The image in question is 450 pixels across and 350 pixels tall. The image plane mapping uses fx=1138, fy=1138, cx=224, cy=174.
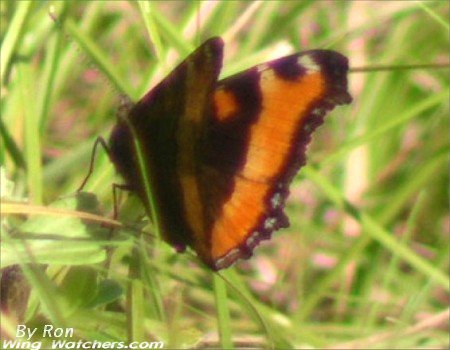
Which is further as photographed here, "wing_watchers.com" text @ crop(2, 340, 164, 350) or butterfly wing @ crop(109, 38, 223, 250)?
butterfly wing @ crop(109, 38, 223, 250)

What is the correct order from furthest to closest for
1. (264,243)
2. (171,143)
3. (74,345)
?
(264,243), (171,143), (74,345)

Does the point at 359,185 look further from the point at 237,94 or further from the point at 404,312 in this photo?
the point at 237,94

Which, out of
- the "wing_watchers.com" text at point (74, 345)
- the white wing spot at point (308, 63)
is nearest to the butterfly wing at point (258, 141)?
the white wing spot at point (308, 63)

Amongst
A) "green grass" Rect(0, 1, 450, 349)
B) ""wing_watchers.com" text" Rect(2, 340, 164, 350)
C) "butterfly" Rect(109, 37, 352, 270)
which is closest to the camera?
""wing_watchers.com" text" Rect(2, 340, 164, 350)

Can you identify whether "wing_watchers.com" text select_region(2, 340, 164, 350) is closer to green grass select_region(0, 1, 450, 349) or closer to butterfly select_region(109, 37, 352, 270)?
green grass select_region(0, 1, 450, 349)


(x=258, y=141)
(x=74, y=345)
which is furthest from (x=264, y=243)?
(x=74, y=345)

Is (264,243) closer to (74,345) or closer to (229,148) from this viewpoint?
(229,148)

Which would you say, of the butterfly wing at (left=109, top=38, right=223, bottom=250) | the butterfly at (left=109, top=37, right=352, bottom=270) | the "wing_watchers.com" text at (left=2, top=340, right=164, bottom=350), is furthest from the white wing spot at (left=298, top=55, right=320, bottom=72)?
the "wing_watchers.com" text at (left=2, top=340, right=164, bottom=350)

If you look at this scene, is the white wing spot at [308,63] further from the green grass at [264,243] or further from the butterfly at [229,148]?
the green grass at [264,243]
